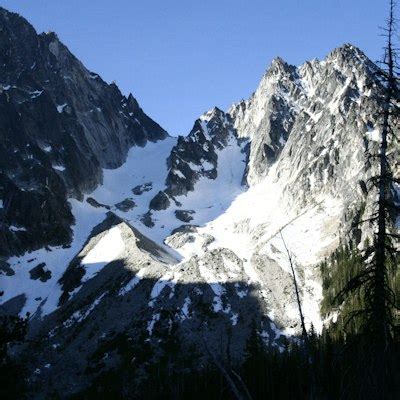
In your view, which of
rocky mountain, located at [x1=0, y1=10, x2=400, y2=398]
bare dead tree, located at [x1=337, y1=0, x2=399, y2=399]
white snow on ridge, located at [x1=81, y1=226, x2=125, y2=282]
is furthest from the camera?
white snow on ridge, located at [x1=81, y1=226, x2=125, y2=282]

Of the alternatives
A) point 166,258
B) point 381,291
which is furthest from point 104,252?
point 381,291

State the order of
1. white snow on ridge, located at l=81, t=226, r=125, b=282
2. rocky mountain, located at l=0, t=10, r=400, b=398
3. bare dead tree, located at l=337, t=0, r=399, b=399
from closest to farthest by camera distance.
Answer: bare dead tree, located at l=337, t=0, r=399, b=399
rocky mountain, located at l=0, t=10, r=400, b=398
white snow on ridge, located at l=81, t=226, r=125, b=282

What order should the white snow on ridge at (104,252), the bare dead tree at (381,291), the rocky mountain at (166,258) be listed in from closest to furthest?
the bare dead tree at (381,291), the rocky mountain at (166,258), the white snow on ridge at (104,252)

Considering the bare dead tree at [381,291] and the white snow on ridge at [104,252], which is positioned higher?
the white snow on ridge at [104,252]

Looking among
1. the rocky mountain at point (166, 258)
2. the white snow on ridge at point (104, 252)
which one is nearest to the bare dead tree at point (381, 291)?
the rocky mountain at point (166, 258)

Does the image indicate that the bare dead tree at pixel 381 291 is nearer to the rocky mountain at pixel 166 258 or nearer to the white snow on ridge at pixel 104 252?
the rocky mountain at pixel 166 258

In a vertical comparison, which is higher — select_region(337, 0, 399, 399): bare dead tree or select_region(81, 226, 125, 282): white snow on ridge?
select_region(81, 226, 125, 282): white snow on ridge

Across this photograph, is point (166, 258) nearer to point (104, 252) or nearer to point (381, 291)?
point (104, 252)

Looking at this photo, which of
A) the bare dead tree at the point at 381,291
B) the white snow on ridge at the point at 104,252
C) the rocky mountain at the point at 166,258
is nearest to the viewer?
the bare dead tree at the point at 381,291

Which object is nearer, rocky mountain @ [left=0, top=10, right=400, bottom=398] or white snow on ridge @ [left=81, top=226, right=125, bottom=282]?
rocky mountain @ [left=0, top=10, right=400, bottom=398]

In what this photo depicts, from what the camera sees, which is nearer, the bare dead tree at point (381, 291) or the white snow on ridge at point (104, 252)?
the bare dead tree at point (381, 291)

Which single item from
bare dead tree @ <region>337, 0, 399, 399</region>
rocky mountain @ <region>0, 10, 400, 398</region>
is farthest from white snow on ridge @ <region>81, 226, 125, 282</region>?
bare dead tree @ <region>337, 0, 399, 399</region>

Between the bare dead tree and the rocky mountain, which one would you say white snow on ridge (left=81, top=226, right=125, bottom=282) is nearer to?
the rocky mountain

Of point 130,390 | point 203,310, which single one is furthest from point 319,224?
point 130,390
